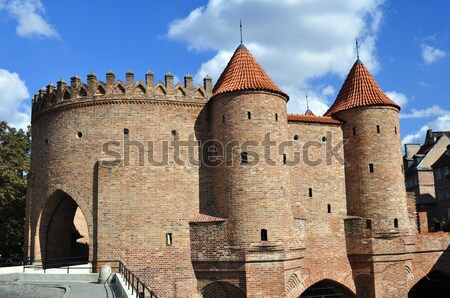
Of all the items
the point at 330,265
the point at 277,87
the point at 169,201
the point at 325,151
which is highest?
the point at 277,87

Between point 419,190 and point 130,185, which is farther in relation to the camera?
point 419,190

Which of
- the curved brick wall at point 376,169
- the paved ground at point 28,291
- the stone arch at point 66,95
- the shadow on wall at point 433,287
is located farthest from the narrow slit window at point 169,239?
the shadow on wall at point 433,287

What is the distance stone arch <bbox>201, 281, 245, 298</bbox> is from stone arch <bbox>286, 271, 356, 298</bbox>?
279 centimetres

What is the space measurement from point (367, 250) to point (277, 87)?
28.9ft

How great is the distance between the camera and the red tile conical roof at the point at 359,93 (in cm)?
2273

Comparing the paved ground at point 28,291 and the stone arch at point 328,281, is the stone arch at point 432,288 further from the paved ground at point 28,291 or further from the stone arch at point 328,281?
the paved ground at point 28,291

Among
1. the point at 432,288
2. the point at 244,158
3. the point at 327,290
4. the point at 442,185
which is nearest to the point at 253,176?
the point at 244,158

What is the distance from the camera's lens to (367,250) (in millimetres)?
21641

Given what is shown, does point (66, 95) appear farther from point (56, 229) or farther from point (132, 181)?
point (56, 229)

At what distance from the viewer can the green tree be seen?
30.1 metres

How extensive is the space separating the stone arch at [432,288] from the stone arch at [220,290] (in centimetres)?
1229

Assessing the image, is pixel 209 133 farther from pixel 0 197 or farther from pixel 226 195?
pixel 0 197

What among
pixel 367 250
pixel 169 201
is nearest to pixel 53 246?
pixel 169 201

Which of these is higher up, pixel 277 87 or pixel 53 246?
pixel 277 87
